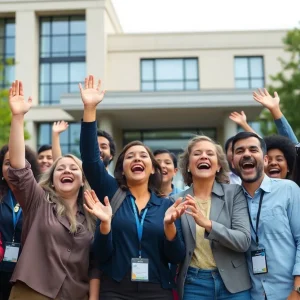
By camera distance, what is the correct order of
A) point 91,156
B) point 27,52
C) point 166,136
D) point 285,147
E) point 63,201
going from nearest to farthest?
point 91,156
point 63,201
point 285,147
point 166,136
point 27,52

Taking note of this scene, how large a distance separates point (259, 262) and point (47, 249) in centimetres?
171

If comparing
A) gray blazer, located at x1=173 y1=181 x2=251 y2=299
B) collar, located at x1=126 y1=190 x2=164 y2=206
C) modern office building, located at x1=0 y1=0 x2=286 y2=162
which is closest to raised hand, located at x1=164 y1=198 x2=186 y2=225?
gray blazer, located at x1=173 y1=181 x2=251 y2=299

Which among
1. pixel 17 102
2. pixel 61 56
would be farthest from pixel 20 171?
pixel 61 56

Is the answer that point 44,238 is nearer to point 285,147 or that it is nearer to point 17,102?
point 17,102

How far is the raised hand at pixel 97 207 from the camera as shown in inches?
148

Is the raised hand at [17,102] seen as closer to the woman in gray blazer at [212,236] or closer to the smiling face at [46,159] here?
the woman in gray blazer at [212,236]

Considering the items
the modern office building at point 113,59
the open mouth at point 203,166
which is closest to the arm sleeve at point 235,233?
the open mouth at point 203,166

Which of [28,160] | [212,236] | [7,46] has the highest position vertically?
[7,46]

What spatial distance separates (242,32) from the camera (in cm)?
2875

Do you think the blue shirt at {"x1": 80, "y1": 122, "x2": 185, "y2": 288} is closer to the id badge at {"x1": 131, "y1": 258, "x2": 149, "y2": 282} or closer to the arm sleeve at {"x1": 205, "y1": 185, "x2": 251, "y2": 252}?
the id badge at {"x1": 131, "y1": 258, "x2": 149, "y2": 282}

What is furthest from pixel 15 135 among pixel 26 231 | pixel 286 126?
pixel 286 126

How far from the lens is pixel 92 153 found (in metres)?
4.06

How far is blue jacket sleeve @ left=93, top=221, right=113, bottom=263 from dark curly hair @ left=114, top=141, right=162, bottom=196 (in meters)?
0.59

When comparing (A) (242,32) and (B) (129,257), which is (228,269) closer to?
(B) (129,257)
